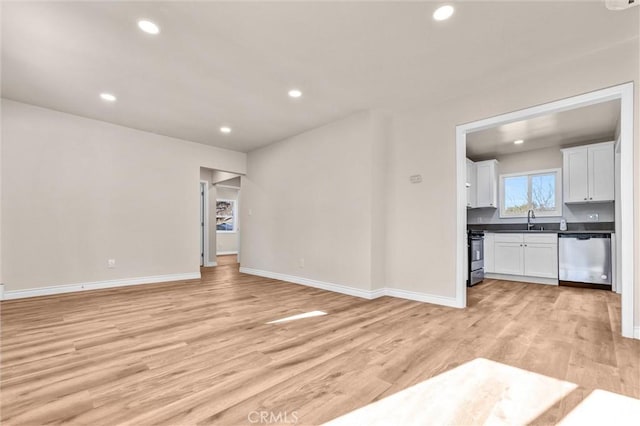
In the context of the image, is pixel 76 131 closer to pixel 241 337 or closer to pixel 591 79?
pixel 241 337

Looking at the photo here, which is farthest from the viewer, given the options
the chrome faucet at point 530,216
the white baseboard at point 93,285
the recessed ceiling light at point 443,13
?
Answer: the chrome faucet at point 530,216

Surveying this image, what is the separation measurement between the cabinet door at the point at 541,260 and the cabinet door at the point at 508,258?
0.31ft

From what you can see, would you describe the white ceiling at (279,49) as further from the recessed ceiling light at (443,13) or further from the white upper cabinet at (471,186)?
the white upper cabinet at (471,186)

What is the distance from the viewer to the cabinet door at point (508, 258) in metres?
5.58

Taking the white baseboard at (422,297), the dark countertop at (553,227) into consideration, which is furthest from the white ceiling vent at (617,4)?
the dark countertop at (553,227)

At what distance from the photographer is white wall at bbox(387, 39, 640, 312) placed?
9.70 ft

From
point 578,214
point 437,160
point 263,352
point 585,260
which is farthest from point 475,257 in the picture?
point 263,352

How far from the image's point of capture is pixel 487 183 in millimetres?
6309

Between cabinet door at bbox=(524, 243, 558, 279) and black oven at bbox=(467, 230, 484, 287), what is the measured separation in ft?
2.86

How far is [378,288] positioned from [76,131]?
517 centimetres

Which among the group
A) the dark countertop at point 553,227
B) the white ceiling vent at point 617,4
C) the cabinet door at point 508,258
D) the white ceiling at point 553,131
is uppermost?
the white ceiling vent at point 617,4

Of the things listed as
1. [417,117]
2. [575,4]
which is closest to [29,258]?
[417,117]

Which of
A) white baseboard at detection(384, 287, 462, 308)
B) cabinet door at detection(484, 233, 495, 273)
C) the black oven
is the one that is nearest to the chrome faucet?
cabinet door at detection(484, 233, 495, 273)

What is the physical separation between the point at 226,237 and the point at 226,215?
80 cm
